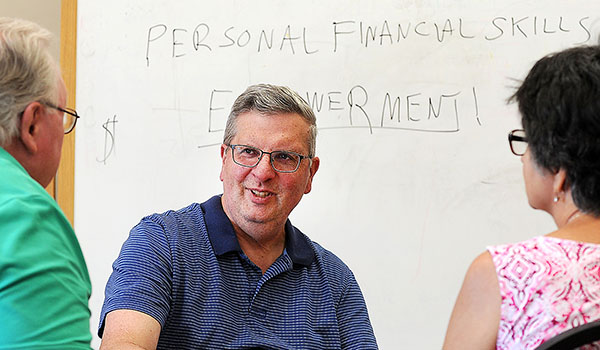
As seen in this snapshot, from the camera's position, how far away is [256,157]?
1.63m

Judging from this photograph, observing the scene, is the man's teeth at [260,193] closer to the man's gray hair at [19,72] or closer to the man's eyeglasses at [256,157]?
the man's eyeglasses at [256,157]

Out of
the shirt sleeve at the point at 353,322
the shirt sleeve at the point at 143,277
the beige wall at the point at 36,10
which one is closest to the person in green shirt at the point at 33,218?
the shirt sleeve at the point at 143,277

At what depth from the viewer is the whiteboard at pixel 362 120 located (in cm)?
203

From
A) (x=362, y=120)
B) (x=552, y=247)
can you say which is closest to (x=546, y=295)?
(x=552, y=247)

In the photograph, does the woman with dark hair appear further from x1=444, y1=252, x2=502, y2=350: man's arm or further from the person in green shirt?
the person in green shirt

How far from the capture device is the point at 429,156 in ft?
6.75

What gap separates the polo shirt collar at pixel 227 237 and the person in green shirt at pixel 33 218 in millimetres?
556

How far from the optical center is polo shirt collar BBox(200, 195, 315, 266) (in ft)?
5.14

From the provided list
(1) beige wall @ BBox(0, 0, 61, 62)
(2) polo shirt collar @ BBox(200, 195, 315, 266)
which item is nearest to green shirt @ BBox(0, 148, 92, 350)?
(2) polo shirt collar @ BBox(200, 195, 315, 266)

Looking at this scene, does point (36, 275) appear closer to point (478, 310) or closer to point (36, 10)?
point (478, 310)

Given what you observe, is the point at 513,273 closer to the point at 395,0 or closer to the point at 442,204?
the point at 442,204

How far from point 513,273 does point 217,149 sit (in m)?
1.36

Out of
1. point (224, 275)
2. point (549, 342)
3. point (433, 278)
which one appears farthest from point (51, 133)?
point (433, 278)

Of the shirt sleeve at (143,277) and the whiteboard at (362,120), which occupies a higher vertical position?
the whiteboard at (362,120)
